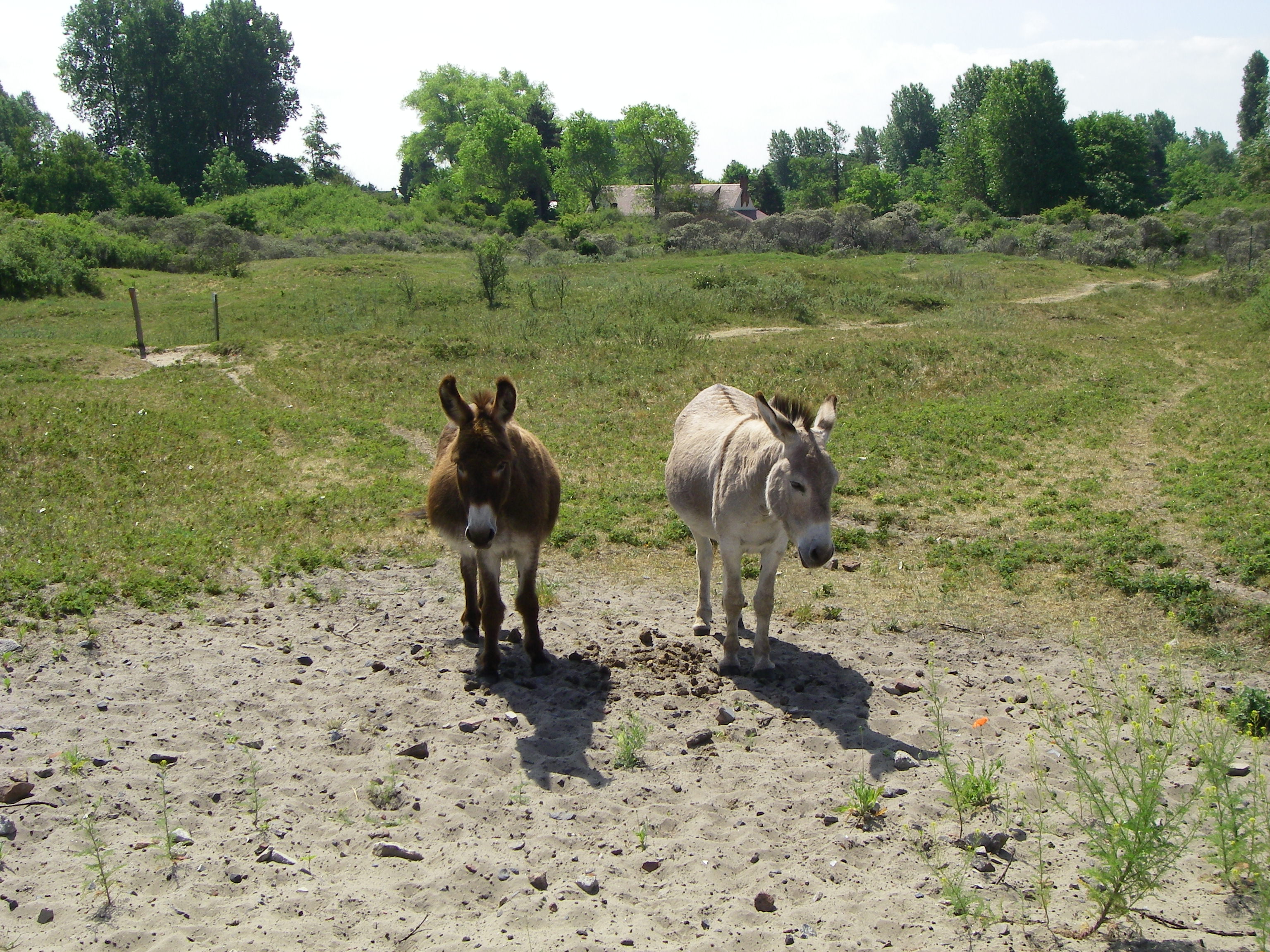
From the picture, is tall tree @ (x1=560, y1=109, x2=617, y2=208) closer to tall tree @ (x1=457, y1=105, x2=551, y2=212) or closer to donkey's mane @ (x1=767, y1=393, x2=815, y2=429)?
tall tree @ (x1=457, y1=105, x2=551, y2=212)

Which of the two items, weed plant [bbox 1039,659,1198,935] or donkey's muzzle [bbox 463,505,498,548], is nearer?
weed plant [bbox 1039,659,1198,935]

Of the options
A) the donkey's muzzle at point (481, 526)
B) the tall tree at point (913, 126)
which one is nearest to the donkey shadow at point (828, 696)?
the donkey's muzzle at point (481, 526)

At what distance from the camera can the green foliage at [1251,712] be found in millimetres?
5520

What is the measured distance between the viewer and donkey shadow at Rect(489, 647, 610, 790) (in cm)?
554

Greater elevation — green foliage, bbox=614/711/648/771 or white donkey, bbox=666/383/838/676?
white donkey, bbox=666/383/838/676

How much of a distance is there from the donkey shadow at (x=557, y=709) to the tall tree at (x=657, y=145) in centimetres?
6835

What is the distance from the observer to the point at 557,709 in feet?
20.9

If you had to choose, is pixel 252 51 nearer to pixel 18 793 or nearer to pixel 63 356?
pixel 63 356

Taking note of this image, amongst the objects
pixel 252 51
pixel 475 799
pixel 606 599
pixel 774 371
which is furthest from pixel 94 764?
pixel 252 51

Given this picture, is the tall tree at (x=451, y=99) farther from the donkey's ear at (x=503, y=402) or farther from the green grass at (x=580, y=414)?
the donkey's ear at (x=503, y=402)

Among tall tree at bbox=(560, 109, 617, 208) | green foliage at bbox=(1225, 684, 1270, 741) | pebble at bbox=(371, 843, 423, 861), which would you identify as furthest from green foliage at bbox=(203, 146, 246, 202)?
green foliage at bbox=(1225, 684, 1270, 741)

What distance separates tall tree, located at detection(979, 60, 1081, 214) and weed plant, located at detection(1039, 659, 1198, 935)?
78.1m

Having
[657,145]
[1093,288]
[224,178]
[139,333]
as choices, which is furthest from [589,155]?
[139,333]

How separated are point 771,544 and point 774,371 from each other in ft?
43.9
